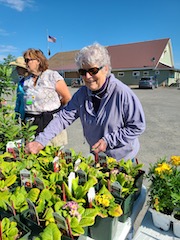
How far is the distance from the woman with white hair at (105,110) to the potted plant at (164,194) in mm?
405

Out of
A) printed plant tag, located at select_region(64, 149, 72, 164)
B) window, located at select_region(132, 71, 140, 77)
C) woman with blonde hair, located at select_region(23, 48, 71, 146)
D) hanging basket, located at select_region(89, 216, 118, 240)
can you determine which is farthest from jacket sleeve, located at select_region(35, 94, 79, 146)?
window, located at select_region(132, 71, 140, 77)

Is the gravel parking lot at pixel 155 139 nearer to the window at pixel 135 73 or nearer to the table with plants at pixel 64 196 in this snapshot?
the table with plants at pixel 64 196

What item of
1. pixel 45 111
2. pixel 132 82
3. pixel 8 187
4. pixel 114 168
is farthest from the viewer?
pixel 132 82

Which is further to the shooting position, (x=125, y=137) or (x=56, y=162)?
(x=125, y=137)

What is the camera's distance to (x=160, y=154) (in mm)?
3973

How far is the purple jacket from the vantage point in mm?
1454

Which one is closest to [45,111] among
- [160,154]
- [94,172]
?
[94,172]

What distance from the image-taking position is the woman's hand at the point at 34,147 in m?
1.50

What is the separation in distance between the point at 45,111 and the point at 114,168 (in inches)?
45.0

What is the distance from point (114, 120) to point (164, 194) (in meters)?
0.59

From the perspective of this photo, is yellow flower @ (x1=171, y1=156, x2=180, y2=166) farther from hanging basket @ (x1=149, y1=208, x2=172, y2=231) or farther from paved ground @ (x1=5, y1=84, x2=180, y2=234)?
paved ground @ (x1=5, y1=84, x2=180, y2=234)

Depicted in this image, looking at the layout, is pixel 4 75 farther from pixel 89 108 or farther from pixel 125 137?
pixel 125 137

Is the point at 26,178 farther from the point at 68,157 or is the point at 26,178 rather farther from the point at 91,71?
the point at 91,71

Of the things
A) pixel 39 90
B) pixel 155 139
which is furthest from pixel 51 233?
pixel 155 139
